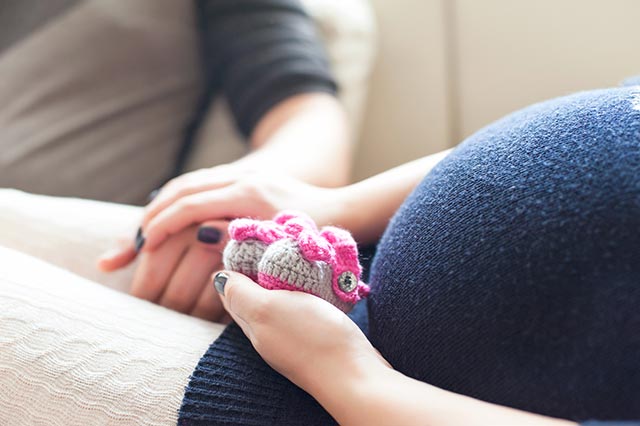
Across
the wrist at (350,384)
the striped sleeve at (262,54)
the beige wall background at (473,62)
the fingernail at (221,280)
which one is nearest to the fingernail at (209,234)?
the fingernail at (221,280)

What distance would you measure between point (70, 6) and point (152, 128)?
0.67 ft

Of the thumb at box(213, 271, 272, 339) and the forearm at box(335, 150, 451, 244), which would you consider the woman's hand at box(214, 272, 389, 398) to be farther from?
the forearm at box(335, 150, 451, 244)

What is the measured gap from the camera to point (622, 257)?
0.36 meters

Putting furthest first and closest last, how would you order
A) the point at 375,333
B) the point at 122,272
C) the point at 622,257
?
the point at 122,272
the point at 375,333
the point at 622,257

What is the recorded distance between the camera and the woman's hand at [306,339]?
0.42m

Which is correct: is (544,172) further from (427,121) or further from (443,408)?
(427,121)

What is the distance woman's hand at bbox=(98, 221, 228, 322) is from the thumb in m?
0.11

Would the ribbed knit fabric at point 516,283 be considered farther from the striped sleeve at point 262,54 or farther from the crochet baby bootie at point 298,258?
the striped sleeve at point 262,54

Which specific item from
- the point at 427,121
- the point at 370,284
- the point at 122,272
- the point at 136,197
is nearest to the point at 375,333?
the point at 370,284

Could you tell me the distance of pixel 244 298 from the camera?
18.1 inches

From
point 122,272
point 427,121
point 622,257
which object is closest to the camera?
point 622,257

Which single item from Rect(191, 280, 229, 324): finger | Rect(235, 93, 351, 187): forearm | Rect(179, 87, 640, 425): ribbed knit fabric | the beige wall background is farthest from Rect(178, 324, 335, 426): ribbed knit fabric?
the beige wall background

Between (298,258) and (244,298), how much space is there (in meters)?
0.05

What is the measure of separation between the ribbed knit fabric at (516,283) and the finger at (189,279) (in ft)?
0.39
